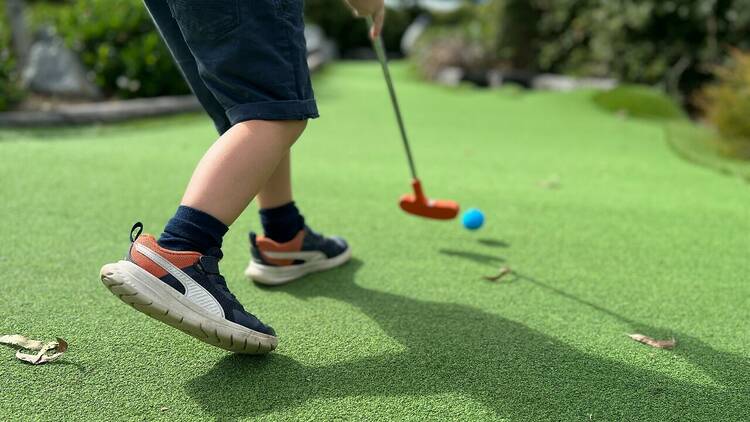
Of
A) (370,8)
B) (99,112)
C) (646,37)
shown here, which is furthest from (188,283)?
(646,37)

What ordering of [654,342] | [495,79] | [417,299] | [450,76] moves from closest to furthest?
[654,342]
[417,299]
[495,79]
[450,76]

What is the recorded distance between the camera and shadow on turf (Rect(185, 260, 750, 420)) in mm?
1356

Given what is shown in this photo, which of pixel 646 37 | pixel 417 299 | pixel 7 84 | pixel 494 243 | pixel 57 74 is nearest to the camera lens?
pixel 417 299

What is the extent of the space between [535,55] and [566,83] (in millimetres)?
1518

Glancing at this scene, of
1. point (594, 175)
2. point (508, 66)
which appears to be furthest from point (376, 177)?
point (508, 66)

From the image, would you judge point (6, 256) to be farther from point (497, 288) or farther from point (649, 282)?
point (649, 282)

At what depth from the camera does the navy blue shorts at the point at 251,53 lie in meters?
A: 1.42

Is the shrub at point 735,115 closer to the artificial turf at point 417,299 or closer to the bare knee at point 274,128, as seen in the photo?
the artificial turf at point 417,299

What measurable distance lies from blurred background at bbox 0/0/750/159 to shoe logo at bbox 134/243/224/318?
12.6 ft

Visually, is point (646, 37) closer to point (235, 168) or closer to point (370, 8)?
point (370, 8)

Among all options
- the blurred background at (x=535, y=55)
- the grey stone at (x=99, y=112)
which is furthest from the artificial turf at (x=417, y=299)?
the blurred background at (x=535, y=55)

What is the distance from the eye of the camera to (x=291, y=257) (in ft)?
6.72

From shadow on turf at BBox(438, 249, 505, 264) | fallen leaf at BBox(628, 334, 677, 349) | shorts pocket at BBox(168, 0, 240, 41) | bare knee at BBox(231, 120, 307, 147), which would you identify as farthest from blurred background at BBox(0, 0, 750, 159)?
shorts pocket at BBox(168, 0, 240, 41)

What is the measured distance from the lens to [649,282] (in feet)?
6.97
